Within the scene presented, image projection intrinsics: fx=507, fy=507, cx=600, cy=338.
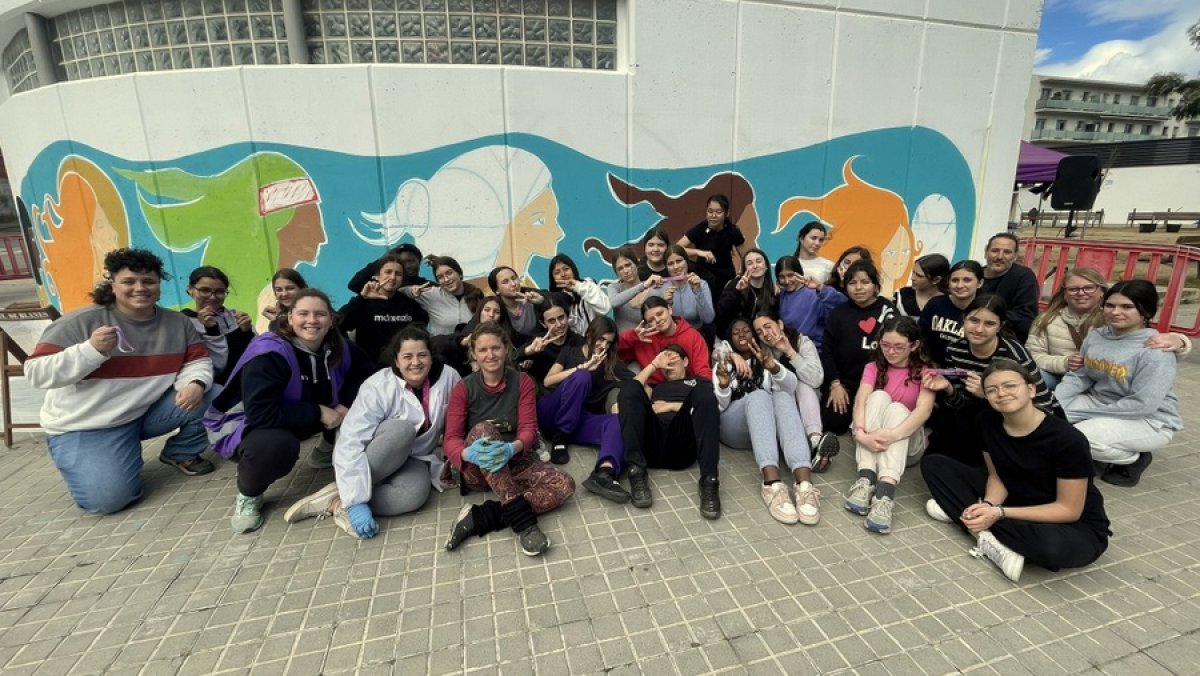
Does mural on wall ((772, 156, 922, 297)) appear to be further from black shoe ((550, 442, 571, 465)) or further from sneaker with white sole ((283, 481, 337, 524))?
sneaker with white sole ((283, 481, 337, 524))

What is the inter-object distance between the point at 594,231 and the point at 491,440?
13.8 feet

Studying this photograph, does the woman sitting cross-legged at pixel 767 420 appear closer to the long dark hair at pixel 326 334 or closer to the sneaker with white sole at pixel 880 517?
the sneaker with white sole at pixel 880 517

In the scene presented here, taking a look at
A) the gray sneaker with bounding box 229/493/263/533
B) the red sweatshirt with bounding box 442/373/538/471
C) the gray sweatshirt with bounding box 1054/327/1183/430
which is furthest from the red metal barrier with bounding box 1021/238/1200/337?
the gray sneaker with bounding box 229/493/263/533

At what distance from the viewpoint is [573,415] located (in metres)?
3.89

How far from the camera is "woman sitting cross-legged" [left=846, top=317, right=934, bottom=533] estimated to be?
321cm

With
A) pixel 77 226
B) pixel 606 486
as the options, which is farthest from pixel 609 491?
pixel 77 226

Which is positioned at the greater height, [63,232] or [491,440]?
[63,232]

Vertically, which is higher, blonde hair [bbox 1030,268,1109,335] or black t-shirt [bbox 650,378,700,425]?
blonde hair [bbox 1030,268,1109,335]

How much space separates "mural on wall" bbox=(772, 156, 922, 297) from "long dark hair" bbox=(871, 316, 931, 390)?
4.19 m

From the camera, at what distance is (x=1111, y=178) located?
30.0 m

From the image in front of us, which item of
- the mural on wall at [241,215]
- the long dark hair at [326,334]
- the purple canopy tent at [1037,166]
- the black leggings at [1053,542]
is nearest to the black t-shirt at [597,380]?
the long dark hair at [326,334]

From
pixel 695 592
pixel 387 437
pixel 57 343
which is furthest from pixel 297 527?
pixel 695 592

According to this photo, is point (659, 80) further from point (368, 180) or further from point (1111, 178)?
point (1111, 178)

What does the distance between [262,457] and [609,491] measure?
212cm
